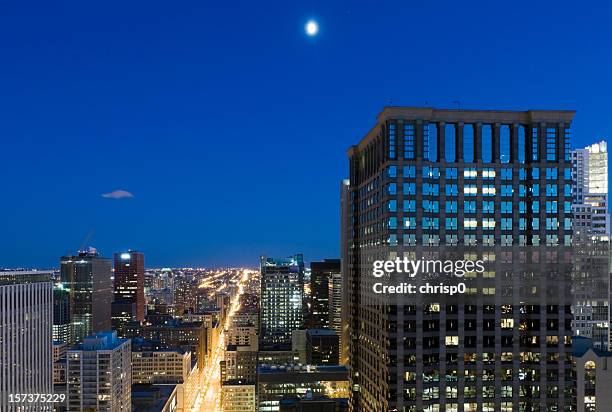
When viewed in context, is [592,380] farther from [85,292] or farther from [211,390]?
[85,292]

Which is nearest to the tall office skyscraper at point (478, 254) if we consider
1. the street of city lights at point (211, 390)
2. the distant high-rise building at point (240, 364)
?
the distant high-rise building at point (240, 364)

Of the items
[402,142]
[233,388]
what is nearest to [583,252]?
[402,142]

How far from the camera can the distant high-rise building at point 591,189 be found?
226 feet

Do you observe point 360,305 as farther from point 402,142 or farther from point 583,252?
point 583,252

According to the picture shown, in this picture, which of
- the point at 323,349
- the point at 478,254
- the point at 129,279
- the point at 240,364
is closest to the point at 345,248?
the point at 478,254

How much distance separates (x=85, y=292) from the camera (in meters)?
146

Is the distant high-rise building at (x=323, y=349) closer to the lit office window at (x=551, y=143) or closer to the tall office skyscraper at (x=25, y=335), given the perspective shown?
the tall office skyscraper at (x=25, y=335)

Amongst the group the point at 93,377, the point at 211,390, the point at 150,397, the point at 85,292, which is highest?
the point at 85,292

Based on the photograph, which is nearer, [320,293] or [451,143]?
[451,143]

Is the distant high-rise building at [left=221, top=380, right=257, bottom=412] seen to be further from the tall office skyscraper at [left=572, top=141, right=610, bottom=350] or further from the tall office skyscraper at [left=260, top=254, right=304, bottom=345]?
the tall office skyscraper at [left=260, top=254, right=304, bottom=345]

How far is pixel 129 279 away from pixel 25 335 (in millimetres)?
128836

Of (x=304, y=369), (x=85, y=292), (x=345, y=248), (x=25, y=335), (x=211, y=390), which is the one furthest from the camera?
(x=85, y=292)

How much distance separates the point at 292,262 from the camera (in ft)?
453

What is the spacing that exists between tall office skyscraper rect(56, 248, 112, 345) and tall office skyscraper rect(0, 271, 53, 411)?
282 ft
